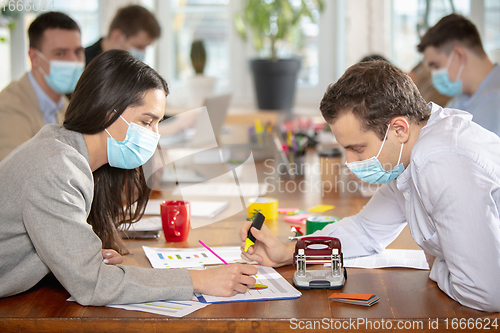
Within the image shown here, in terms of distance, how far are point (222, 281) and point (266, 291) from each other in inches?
3.7

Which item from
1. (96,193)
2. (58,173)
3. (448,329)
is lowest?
(448,329)

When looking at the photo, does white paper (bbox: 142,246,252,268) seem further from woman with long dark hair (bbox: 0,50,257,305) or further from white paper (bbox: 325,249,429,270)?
white paper (bbox: 325,249,429,270)

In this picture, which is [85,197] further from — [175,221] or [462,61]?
[462,61]

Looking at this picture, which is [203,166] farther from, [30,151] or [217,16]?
[217,16]

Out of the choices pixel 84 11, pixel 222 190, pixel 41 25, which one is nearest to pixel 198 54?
pixel 84 11

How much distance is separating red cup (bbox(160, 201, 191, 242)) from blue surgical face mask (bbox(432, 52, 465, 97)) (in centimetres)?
158

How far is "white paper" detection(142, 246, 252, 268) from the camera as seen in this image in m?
1.16

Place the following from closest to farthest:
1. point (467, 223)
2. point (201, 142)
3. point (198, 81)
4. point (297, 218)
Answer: point (467, 223), point (297, 218), point (201, 142), point (198, 81)

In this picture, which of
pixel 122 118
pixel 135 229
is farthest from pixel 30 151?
pixel 135 229

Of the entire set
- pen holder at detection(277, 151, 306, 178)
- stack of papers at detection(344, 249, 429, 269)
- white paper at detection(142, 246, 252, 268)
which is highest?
pen holder at detection(277, 151, 306, 178)

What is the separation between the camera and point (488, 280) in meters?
0.89

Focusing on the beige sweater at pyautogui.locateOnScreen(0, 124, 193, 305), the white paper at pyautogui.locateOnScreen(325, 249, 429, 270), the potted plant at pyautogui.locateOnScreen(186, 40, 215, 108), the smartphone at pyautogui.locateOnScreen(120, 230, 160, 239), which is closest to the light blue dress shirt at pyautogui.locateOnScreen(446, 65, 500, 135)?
the white paper at pyautogui.locateOnScreen(325, 249, 429, 270)

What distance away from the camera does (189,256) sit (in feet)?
4.00

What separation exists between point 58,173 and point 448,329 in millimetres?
802
